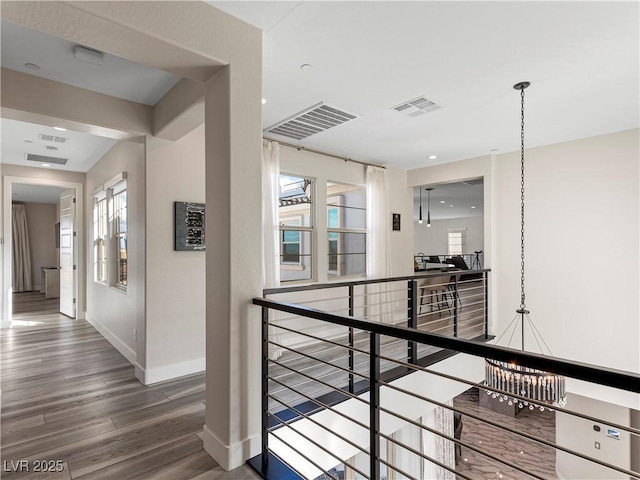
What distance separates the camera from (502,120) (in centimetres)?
386

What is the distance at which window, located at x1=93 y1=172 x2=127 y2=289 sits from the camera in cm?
438

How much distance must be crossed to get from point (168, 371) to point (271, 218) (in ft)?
6.38

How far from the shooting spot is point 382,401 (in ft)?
10.9

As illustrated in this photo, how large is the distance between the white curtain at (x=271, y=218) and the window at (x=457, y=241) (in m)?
12.2

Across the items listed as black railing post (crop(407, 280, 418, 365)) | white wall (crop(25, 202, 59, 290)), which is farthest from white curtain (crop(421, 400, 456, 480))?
white wall (crop(25, 202, 59, 290))

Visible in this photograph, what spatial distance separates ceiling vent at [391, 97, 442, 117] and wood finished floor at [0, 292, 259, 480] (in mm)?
3231

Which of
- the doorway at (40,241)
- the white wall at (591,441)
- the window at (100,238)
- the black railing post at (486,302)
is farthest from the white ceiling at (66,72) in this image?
the white wall at (591,441)

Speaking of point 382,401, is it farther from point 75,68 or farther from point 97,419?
point 75,68

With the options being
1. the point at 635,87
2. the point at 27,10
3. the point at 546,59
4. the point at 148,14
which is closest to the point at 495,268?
the point at 635,87

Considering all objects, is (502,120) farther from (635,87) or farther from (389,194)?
(389,194)

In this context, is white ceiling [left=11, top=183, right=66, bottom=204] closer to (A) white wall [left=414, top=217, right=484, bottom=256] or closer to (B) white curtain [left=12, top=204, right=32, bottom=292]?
(B) white curtain [left=12, top=204, right=32, bottom=292]

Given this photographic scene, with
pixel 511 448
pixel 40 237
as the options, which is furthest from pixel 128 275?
pixel 40 237

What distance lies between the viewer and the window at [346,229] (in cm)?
530

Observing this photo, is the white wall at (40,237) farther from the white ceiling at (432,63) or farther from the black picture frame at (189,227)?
the black picture frame at (189,227)
